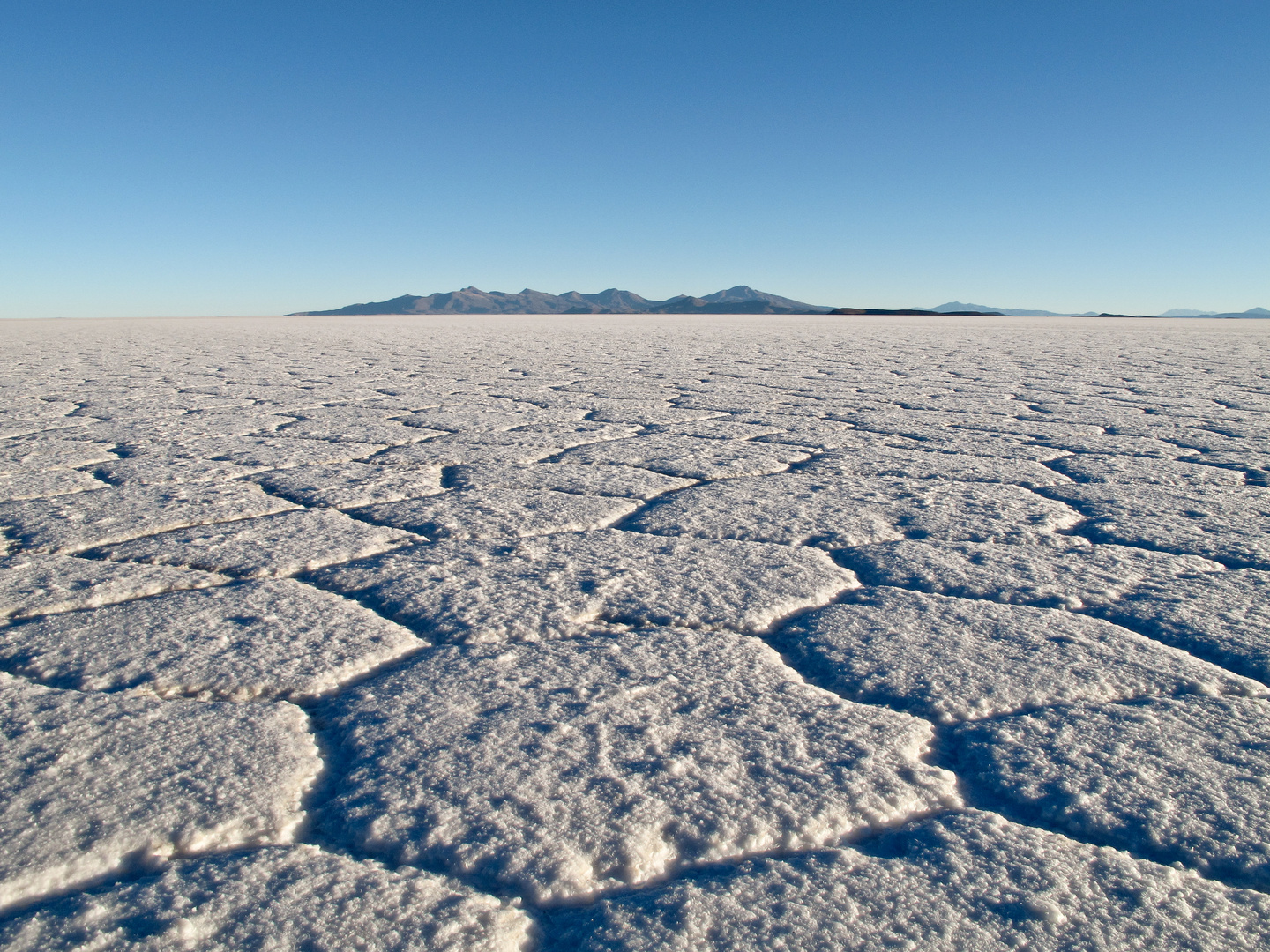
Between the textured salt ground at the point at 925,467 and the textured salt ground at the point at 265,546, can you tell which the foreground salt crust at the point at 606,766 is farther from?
the textured salt ground at the point at 925,467

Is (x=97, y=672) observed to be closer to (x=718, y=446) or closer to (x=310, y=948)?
(x=310, y=948)

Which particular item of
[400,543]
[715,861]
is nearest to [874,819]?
[715,861]

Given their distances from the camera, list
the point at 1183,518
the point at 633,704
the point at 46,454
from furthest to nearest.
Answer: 1. the point at 46,454
2. the point at 1183,518
3. the point at 633,704

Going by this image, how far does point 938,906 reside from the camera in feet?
1.88

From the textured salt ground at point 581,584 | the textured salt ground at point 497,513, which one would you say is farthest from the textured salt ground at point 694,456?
the textured salt ground at point 581,584

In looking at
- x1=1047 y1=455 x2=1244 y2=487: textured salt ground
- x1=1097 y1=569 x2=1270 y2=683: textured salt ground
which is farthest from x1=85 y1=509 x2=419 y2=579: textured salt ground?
x1=1047 y1=455 x2=1244 y2=487: textured salt ground

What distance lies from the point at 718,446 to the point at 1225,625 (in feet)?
4.41

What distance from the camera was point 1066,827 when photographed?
2.15ft

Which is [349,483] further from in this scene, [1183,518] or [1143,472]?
[1143,472]

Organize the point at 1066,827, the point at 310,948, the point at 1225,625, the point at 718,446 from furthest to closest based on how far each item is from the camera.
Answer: the point at 718,446
the point at 1225,625
the point at 1066,827
the point at 310,948

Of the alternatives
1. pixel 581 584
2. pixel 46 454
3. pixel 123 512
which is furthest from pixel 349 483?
pixel 46 454

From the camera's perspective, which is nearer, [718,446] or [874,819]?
[874,819]

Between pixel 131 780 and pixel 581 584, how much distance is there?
1.99 feet

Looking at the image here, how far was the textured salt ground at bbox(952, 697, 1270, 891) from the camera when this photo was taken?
0.64 meters
